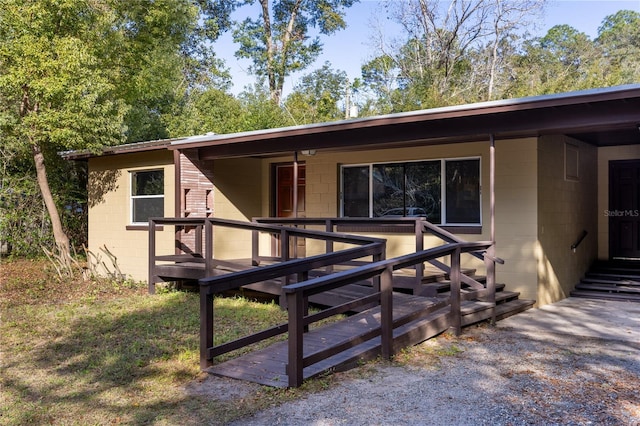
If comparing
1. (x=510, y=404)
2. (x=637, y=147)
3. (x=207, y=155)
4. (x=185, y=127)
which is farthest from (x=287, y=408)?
(x=185, y=127)

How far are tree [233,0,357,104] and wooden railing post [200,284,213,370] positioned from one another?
22.2 m

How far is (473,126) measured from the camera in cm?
744

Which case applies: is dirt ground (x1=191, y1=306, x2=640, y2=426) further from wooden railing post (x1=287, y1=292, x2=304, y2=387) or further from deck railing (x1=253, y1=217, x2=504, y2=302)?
deck railing (x1=253, y1=217, x2=504, y2=302)

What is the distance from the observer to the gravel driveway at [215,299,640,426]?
3.82m

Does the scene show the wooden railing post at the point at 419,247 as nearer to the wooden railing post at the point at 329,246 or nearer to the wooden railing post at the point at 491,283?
the wooden railing post at the point at 491,283

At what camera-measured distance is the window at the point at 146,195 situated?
11367mm

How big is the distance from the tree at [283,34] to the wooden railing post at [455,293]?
21.3 metres

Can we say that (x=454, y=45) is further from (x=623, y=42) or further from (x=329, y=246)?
(x=329, y=246)

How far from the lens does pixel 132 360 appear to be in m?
5.66

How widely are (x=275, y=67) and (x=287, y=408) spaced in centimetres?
2400

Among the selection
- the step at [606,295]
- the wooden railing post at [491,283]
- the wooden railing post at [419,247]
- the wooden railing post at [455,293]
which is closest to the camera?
the wooden railing post at [455,293]

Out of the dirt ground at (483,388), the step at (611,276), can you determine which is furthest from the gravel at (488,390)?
the step at (611,276)

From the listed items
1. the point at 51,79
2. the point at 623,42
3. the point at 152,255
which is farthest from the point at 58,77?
the point at 623,42

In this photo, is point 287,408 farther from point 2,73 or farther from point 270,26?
point 270,26
